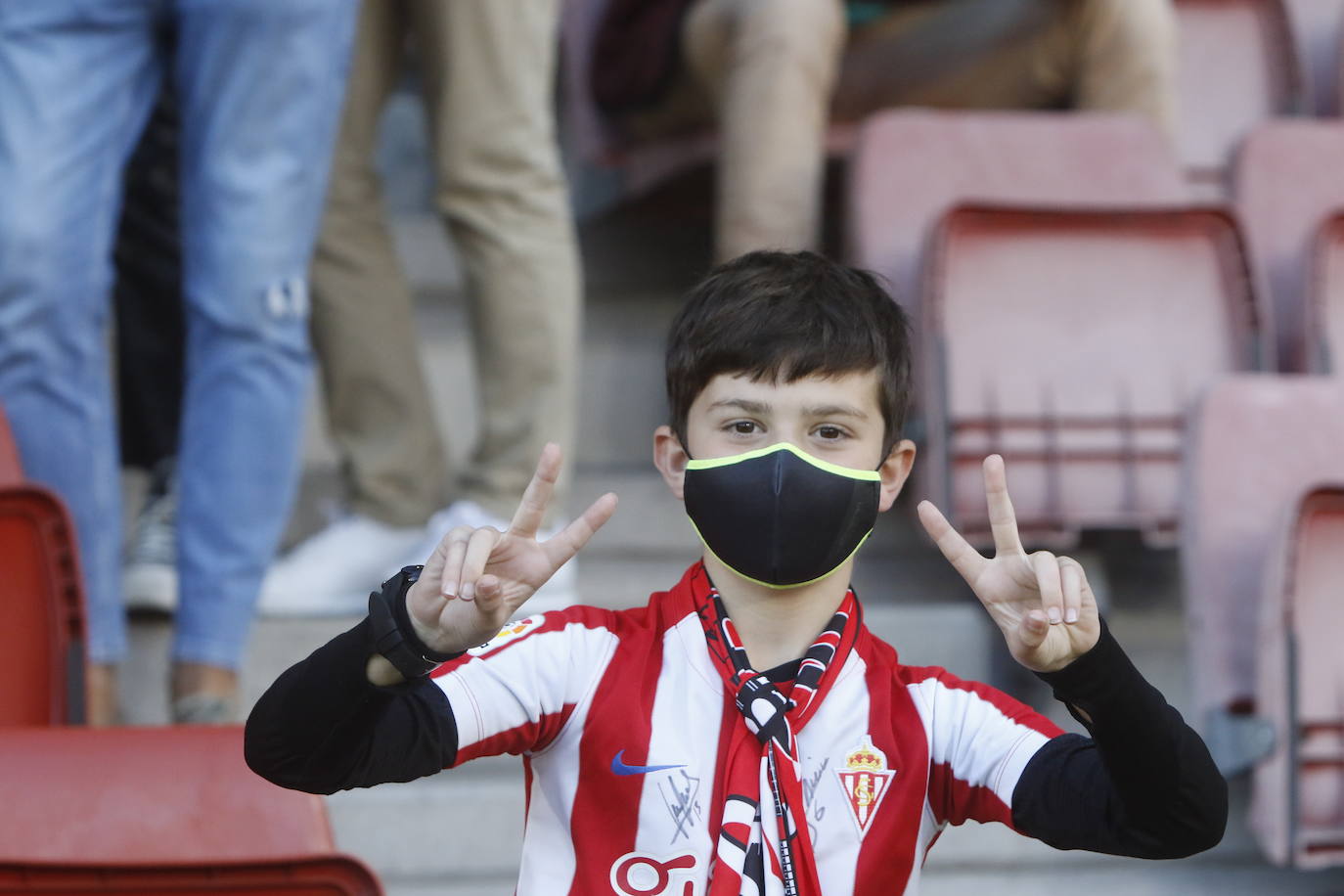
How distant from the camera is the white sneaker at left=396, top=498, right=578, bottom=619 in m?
2.16

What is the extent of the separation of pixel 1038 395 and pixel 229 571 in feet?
3.77

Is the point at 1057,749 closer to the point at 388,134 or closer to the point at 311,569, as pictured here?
the point at 311,569

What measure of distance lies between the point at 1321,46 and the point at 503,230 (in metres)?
2.20

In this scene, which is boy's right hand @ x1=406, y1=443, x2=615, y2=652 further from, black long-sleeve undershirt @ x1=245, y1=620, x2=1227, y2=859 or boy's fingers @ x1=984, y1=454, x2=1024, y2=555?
boy's fingers @ x1=984, y1=454, x2=1024, y2=555

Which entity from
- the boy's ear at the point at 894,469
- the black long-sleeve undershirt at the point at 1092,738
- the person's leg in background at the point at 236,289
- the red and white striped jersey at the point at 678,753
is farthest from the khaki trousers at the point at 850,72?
the black long-sleeve undershirt at the point at 1092,738

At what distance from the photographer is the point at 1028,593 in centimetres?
114

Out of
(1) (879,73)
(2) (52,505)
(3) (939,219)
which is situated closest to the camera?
(2) (52,505)

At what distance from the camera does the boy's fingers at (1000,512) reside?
1.15 metres

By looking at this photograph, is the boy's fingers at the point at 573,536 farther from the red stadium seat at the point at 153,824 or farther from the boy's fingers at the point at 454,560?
the red stadium seat at the point at 153,824

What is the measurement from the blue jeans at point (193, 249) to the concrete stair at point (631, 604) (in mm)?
296

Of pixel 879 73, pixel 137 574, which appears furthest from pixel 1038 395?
pixel 137 574

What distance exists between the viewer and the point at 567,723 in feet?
4.07

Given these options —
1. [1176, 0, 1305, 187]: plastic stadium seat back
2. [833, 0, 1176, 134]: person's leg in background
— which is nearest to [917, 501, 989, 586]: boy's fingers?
[833, 0, 1176, 134]: person's leg in background

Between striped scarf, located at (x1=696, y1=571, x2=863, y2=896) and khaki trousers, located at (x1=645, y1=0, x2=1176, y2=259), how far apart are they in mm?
1336
